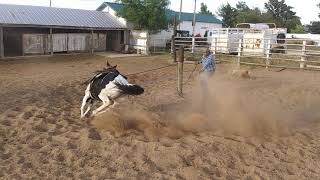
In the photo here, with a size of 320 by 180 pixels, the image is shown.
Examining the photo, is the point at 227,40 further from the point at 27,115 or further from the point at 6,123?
the point at 6,123

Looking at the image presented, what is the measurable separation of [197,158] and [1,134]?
10.7 feet

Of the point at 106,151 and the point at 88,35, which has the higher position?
the point at 88,35

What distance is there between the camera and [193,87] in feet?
40.8

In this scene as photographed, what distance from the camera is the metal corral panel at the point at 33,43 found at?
76.9 feet

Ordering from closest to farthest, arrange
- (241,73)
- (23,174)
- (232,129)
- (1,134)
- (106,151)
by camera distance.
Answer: (23,174) < (106,151) < (1,134) < (232,129) < (241,73)

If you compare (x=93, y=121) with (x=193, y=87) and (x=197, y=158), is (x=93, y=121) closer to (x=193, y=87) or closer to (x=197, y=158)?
(x=197, y=158)

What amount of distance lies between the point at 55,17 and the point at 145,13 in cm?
660

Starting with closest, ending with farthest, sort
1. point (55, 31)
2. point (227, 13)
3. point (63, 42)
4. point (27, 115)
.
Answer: point (27, 115) < point (63, 42) < point (55, 31) < point (227, 13)

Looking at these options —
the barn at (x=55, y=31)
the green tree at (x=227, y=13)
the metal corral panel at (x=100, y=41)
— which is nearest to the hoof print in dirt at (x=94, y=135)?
the barn at (x=55, y=31)

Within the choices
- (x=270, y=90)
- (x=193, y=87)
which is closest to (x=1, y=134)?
(x=193, y=87)

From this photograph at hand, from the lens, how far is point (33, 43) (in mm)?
23766

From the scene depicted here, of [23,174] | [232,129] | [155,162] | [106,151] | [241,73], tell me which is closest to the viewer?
[23,174]

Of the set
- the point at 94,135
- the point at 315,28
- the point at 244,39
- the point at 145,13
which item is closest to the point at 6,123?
the point at 94,135

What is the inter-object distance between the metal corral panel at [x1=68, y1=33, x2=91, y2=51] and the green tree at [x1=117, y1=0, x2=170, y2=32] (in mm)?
3698
